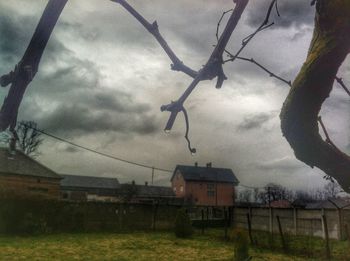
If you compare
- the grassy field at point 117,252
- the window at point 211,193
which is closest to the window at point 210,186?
the window at point 211,193

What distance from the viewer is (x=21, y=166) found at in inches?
1325

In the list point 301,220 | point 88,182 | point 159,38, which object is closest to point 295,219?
point 301,220

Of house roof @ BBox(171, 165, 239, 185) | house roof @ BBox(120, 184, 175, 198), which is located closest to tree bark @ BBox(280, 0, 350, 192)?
house roof @ BBox(120, 184, 175, 198)

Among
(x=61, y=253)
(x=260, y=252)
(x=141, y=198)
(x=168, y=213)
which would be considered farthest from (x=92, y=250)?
(x=141, y=198)

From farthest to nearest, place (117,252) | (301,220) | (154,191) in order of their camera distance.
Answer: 1. (154,191)
2. (301,220)
3. (117,252)

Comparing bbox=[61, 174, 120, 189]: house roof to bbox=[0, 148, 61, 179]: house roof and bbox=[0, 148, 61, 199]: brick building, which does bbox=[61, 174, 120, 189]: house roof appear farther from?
bbox=[0, 148, 61, 179]: house roof

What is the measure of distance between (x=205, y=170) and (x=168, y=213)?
38701 mm

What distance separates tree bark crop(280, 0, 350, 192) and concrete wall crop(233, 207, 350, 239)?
19.7 metres

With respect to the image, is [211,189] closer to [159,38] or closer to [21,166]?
[21,166]

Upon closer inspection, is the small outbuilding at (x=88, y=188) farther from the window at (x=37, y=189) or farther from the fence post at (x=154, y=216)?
the fence post at (x=154, y=216)

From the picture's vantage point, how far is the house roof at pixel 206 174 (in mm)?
66250

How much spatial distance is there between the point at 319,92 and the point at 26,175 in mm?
35470

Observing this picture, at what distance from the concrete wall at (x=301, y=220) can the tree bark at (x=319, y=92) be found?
19.7 metres

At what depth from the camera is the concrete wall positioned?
22125 mm
